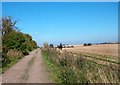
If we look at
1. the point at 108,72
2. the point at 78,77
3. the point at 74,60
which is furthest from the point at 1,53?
the point at 108,72

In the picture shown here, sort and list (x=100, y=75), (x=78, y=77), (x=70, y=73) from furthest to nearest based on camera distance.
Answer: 1. (x=70, y=73)
2. (x=78, y=77)
3. (x=100, y=75)

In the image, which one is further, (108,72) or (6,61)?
(6,61)

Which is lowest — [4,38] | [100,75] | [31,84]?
[31,84]

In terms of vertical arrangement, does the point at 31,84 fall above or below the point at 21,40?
below

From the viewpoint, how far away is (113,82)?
9273 millimetres

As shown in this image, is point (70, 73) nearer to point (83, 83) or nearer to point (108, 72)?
point (83, 83)

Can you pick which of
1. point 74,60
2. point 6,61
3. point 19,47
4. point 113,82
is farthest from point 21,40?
point 113,82

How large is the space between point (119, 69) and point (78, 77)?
308 cm

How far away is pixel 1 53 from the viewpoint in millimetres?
28953

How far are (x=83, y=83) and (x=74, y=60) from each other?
24.0 ft

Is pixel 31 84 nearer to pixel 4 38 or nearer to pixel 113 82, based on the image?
pixel 113 82

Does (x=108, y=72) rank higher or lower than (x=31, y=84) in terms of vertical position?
higher

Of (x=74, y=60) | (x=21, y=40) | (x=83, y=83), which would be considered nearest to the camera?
(x=83, y=83)

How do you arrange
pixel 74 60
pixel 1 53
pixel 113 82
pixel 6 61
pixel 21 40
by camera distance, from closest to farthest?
pixel 113 82 < pixel 74 60 < pixel 1 53 < pixel 6 61 < pixel 21 40
